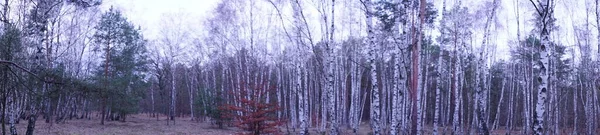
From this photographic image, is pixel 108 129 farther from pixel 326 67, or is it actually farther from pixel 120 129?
pixel 326 67

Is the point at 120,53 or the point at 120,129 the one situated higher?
the point at 120,53

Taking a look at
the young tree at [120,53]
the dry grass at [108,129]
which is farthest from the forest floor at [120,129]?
the young tree at [120,53]

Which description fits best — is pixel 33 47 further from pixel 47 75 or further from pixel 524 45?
pixel 524 45

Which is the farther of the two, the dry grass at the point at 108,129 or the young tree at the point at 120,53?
the young tree at the point at 120,53

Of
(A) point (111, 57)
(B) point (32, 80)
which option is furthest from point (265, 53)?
(B) point (32, 80)

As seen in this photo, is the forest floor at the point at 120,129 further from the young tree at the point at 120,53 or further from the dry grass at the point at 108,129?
the young tree at the point at 120,53

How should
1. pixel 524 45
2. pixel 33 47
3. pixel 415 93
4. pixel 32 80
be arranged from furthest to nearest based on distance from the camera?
pixel 524 45 → pixel 33 47 → pixel 415 93 → pixel 32 80

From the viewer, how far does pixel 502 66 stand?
119 ft

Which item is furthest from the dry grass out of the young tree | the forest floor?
the young tree

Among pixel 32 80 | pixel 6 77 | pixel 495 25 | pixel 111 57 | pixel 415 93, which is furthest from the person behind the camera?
pixel 111 57

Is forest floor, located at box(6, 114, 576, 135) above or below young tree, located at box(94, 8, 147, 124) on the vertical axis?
below

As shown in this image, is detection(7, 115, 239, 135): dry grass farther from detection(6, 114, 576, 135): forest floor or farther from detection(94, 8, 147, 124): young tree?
detection(94, 8, 147, 124): young tree

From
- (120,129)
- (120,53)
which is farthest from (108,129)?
(120,53)

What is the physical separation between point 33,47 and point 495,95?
3136cm
